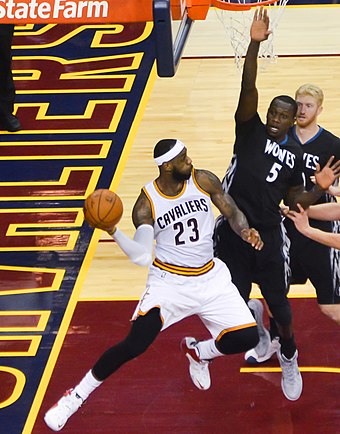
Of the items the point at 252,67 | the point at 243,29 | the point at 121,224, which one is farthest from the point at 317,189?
the point at 243,29

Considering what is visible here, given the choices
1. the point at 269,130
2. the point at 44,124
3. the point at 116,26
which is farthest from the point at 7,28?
the point at 269,130

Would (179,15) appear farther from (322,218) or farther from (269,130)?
(322,218)

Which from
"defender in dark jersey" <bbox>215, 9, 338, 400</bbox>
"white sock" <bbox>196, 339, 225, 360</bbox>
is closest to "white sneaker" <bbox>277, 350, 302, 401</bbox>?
"defender in dark jersey" <bbox>215, 9, 338, 400</bbox>

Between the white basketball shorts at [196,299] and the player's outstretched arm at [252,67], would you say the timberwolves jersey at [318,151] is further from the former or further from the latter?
the white basketball shorts at [196,299]

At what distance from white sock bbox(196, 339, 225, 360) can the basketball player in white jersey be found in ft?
0.18

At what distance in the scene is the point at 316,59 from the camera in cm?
1177

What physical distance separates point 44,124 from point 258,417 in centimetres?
486

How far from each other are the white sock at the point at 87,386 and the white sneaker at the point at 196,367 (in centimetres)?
66

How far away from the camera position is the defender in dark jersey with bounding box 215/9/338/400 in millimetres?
6457

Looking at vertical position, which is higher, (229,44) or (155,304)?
(155,304)

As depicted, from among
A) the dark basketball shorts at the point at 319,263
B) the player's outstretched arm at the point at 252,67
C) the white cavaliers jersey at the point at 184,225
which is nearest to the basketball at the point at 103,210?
the white cavaliers jersey at the point at 184,225

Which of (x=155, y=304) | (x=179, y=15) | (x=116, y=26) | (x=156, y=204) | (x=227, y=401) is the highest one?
(x=179, y=15)

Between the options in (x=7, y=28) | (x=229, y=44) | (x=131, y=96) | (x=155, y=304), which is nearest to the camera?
(x=155, y=304)

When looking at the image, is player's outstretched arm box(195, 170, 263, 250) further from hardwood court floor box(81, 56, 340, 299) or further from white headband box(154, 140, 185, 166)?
hardwood court floor box(81, 56, 340, 299)
